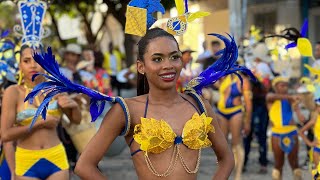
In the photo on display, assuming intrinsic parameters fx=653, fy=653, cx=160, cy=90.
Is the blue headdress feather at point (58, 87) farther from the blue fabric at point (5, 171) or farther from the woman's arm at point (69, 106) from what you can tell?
the blue fabric at point (5, 171)

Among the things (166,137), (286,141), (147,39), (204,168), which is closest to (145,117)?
(166,137)

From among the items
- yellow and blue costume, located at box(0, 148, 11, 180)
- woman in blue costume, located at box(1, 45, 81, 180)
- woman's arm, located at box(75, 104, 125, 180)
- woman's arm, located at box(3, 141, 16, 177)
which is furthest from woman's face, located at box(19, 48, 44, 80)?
woman's arm, located at box(75, 104, 125, 180)

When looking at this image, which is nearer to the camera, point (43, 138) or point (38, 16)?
point (43, 138)

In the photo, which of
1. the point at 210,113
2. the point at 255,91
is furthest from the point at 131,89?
the point at 210,113

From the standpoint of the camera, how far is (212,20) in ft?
81.8

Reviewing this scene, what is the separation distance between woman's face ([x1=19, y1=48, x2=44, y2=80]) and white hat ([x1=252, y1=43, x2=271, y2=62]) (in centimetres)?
569

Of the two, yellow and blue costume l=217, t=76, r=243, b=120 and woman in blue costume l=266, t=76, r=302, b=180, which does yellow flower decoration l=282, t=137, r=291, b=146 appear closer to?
woman in blue costume l=266, t=76, r=302, b=180

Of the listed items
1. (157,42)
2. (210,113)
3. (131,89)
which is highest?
(157,42)

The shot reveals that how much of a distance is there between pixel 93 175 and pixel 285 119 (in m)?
5.03

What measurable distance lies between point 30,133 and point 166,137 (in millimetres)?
2009

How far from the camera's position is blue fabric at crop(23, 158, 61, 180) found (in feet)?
17.0

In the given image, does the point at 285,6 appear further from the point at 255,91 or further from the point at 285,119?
the point at 285,119

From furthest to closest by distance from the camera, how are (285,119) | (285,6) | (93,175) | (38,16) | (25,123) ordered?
(285,6) → (285,119) → (38,16) → (25,123) → (93,175)

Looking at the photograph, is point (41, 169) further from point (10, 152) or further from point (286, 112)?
point (286, 112)
